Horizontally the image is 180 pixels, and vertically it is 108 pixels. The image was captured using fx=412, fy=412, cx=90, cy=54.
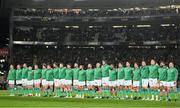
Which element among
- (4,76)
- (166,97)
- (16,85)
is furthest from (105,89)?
(4,76)

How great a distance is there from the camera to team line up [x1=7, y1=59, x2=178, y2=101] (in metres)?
23.3

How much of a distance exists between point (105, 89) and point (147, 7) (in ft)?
96.2

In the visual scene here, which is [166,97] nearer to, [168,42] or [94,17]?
[168,42]

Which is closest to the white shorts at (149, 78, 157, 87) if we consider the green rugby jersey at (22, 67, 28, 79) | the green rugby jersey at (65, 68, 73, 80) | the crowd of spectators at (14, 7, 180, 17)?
the green rugby jersey at (65, 68, 73, 80)

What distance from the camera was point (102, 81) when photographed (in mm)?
26078

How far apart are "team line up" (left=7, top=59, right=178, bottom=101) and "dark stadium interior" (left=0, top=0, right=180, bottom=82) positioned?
72.4 ft

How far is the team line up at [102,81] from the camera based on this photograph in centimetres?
2328

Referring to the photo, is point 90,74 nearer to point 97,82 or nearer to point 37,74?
point 97,82

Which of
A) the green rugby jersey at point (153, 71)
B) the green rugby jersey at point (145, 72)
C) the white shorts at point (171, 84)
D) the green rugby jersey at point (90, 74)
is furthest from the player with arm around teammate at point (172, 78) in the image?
the green rugby jersey at point (90, 74)

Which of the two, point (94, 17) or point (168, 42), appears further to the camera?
point (94, 17)

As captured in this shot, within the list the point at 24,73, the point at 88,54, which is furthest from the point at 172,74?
the point at 88,54

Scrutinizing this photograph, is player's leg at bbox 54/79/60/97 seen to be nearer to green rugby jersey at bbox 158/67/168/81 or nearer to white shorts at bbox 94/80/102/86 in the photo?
white shorts at bbox 94/80/102/86

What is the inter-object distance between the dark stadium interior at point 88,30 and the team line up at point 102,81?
2208cm

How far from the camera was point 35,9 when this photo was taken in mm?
56094
